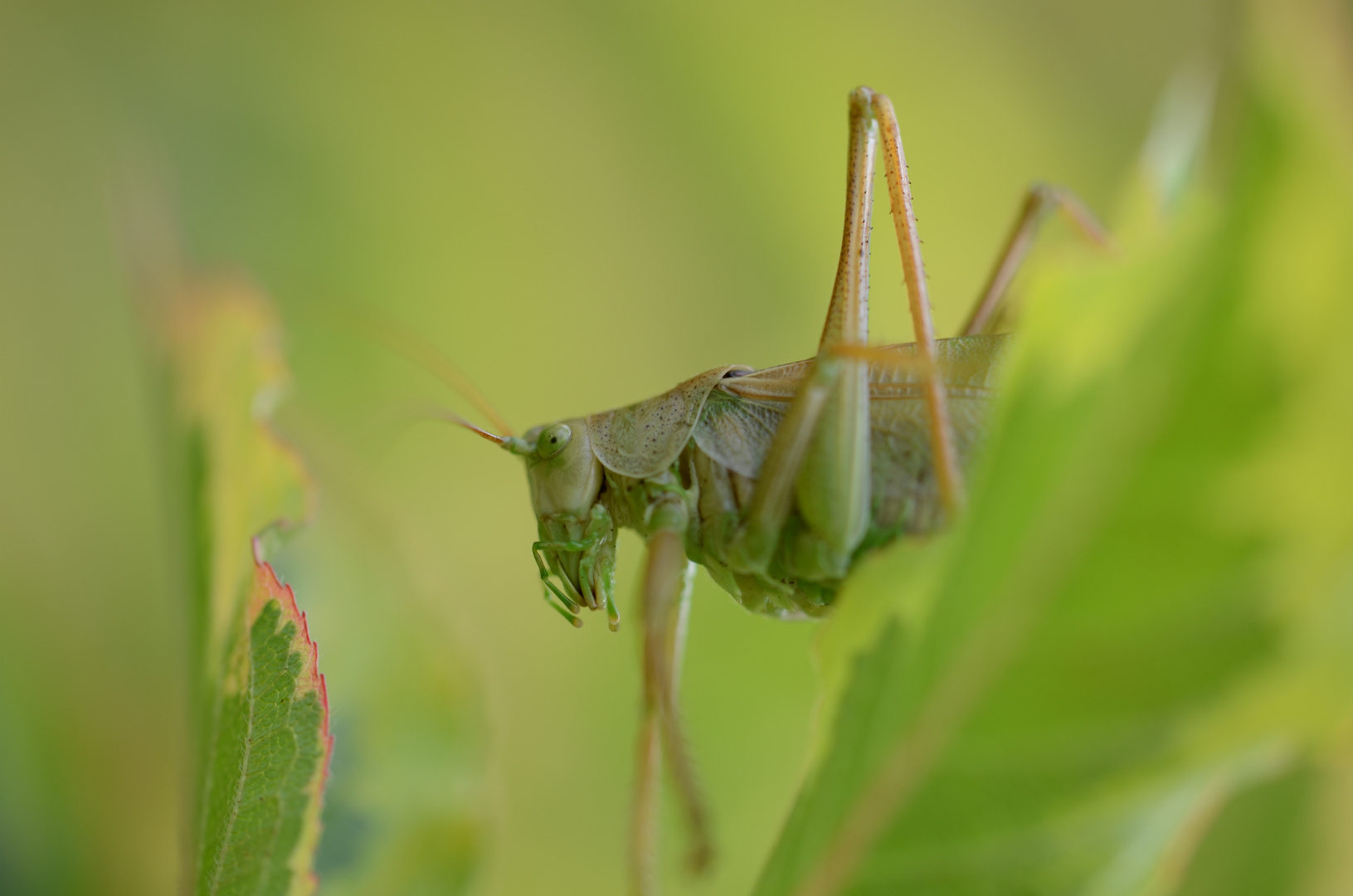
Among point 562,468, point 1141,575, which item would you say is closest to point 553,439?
point 562,468

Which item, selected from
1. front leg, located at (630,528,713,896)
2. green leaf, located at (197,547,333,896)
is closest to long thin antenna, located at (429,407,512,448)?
front leg, located at (630,528,713,896)

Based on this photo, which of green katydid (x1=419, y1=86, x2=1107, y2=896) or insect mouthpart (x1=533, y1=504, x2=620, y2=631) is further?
insect mouthpart (x1=533, y1=504, x2=620, y2=631)

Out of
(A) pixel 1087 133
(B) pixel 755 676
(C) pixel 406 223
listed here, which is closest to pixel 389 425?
(C) pixel 406 223

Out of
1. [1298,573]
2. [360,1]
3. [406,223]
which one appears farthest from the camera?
[360,1]

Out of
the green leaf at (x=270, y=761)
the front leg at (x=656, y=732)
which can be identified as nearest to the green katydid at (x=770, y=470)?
the front leg at (x=656, y=732)

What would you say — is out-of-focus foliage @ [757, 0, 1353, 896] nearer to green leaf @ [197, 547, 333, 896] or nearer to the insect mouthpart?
green leaf @ [197, 547, 333, 896]

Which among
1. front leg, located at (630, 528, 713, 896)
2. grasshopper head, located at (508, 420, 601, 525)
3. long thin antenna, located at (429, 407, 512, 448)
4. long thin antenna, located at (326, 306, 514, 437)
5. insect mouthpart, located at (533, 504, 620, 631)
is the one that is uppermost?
long thin antenna, located at (326, 306, 514, 437)

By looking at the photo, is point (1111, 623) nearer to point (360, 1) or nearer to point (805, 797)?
point (805, 797)
